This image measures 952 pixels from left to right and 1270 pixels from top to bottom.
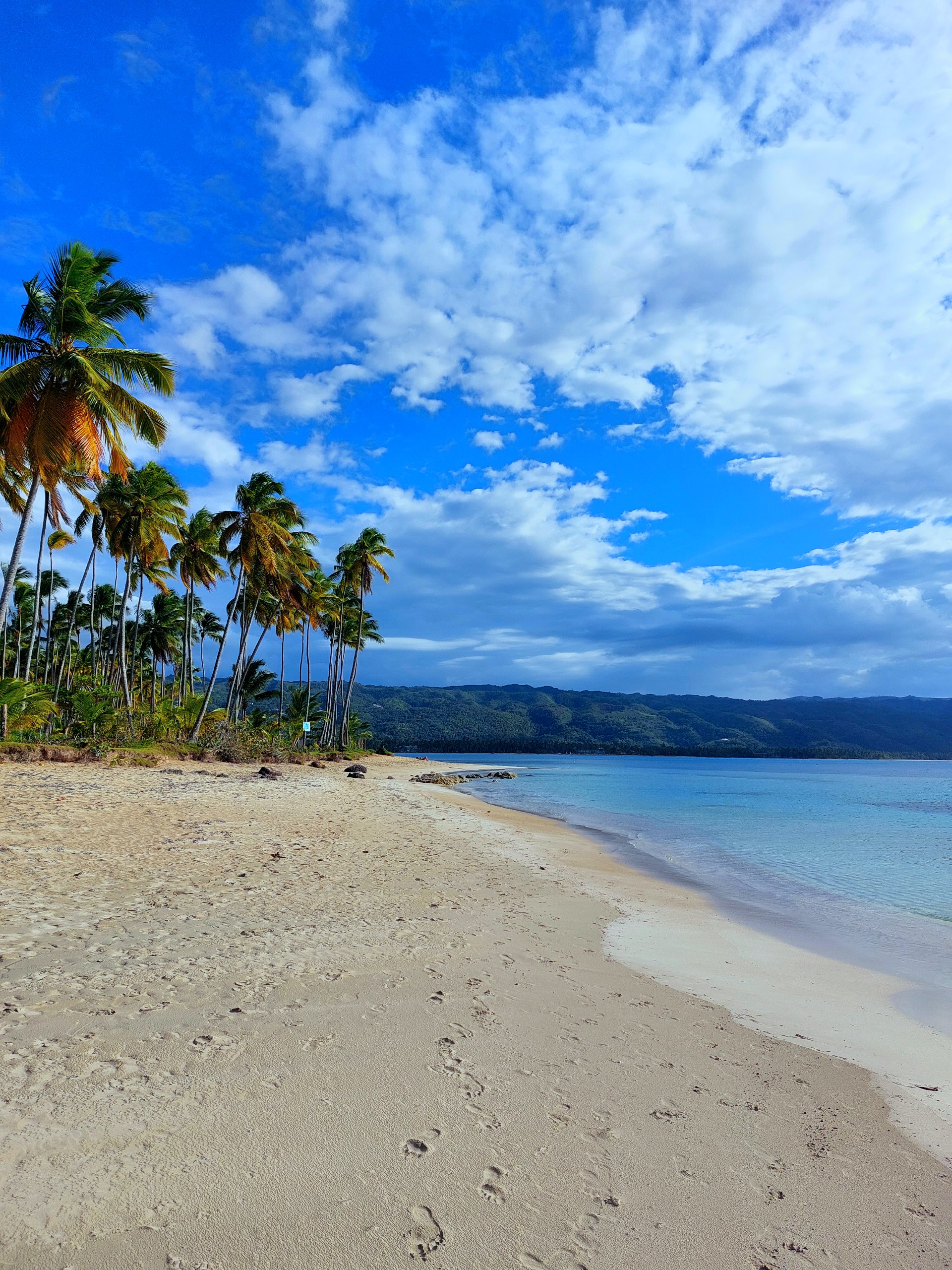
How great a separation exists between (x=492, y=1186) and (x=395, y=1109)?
2.31ft

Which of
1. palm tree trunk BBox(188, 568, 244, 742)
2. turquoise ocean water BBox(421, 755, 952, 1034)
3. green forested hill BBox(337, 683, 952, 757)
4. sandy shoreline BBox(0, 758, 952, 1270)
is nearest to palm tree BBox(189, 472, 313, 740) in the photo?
palm tree trunk BBox(188, 568, 244, 742)

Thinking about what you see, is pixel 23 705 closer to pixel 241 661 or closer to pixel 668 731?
pixel 241 661

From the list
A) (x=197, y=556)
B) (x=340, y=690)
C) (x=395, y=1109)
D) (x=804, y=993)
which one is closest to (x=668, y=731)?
(x=340, y=690)

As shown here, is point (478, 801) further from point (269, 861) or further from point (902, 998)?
point (902, 998)

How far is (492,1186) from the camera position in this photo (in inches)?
113

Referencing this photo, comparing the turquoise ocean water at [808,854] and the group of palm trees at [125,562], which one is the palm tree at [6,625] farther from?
the turquoise ocean water at [808,854]

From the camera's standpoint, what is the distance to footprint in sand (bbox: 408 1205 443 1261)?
8.14 ft

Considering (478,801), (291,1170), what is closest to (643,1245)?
(291,1170)

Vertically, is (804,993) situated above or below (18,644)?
below

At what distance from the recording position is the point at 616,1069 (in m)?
4.11

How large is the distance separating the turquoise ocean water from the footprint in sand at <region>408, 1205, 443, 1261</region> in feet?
17.4

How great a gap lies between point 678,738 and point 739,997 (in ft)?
597

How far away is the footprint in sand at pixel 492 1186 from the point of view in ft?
9.17

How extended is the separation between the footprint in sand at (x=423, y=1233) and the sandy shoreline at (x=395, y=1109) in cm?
1
